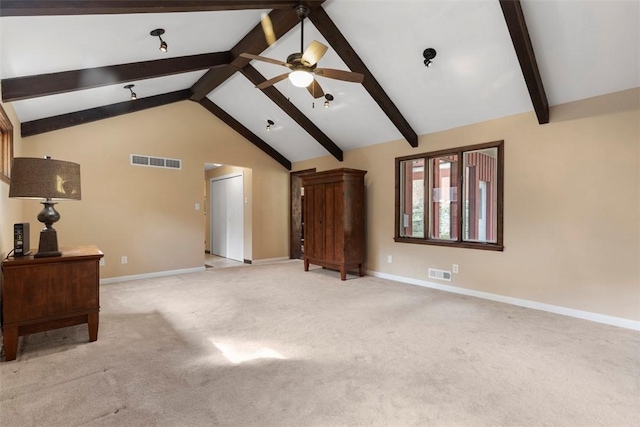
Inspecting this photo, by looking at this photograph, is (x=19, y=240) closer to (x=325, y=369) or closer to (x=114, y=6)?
(x=114, y=6)

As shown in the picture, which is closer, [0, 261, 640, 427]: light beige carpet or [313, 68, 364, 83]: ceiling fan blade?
[0, 261, 640, 427]: light beige carpet

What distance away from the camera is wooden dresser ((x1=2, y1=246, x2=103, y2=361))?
90.4 inches

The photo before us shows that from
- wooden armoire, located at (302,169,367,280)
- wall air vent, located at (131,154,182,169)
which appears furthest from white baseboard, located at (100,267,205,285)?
wooden armoire, located at (302,169,367,280)

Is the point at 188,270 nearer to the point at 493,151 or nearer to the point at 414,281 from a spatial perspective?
the point at 414,281

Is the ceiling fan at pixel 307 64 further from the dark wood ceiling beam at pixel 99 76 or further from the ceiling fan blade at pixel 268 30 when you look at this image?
the dark wood ceiling beam at pixel 99 76

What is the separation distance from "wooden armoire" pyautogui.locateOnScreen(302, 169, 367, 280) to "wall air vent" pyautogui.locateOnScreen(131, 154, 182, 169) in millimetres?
2350

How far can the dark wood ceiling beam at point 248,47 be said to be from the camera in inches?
131

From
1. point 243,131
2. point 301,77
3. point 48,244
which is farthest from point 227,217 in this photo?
point 301,77

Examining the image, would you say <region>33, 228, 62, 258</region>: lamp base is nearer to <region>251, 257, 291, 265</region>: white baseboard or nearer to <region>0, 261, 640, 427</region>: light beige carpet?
<region>0, 261, 640, 427</region>: light beige carpet

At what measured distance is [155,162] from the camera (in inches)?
210

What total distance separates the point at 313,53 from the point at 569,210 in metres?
3.17

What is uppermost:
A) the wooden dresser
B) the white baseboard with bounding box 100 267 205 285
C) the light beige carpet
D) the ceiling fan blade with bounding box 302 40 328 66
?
the ceiling fan blade with bounding box 302 40 328 66

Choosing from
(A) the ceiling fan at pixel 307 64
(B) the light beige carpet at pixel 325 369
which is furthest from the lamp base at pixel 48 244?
(A) the ceiling fan at pixel 307 64

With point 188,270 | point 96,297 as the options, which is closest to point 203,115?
point 188,270
